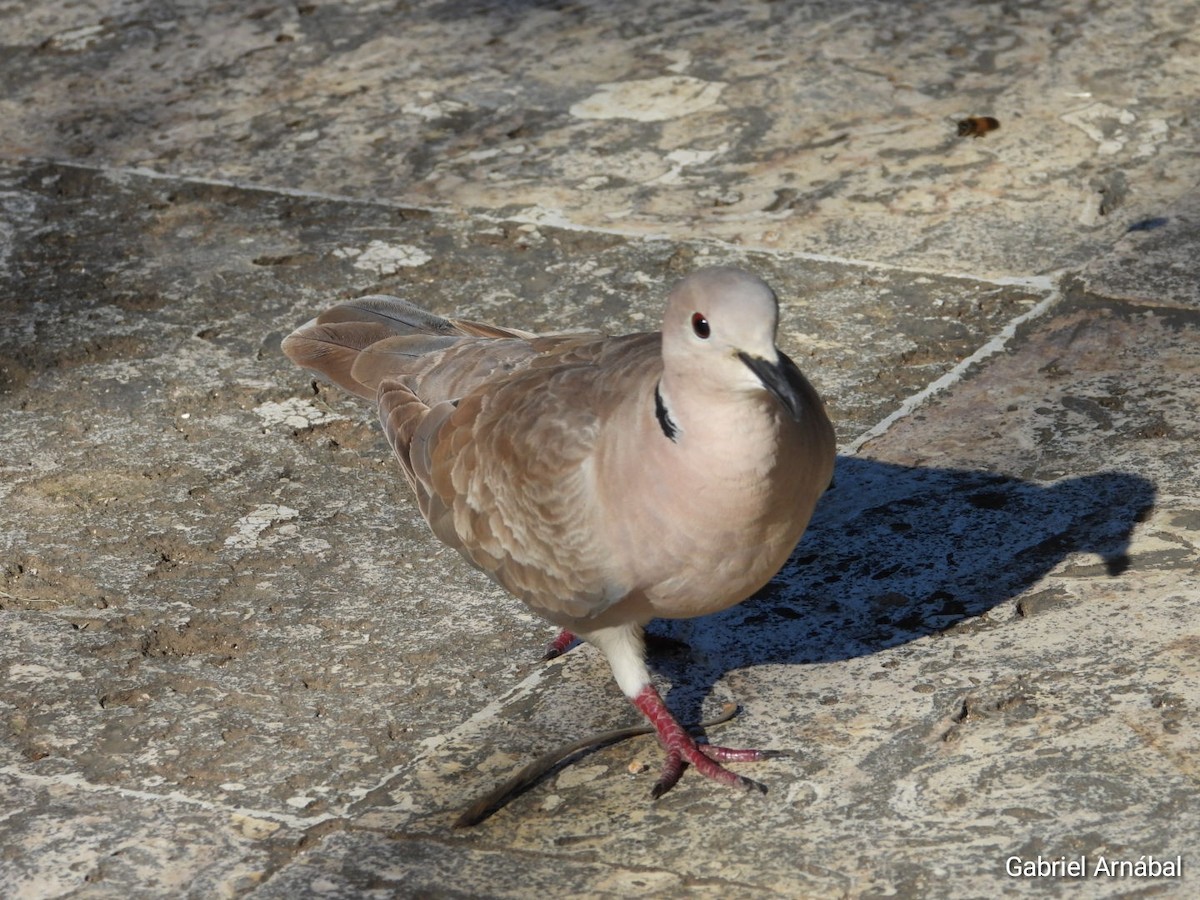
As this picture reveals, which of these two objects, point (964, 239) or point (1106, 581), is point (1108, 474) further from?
point (964, 239)

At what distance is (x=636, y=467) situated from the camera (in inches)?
117

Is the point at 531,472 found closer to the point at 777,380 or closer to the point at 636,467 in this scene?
the point at 636,467

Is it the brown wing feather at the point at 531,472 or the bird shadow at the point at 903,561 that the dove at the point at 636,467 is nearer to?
the brown wing feather at the point at 531,472

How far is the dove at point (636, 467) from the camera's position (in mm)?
2812

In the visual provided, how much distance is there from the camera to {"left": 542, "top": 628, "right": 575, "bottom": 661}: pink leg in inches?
139

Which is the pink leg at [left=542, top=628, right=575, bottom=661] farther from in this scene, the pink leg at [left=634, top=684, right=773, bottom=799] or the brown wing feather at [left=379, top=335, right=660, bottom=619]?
the pink leg at [left=634, top=684, right=773, bottom=799]

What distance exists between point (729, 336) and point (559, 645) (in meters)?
1.05

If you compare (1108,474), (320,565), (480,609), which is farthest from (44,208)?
(1108,474)

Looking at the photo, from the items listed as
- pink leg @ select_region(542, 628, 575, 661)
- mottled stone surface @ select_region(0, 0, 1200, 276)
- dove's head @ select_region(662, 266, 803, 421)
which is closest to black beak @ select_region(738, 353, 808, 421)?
dove's head @ select_region(662, 266, 803, 421)

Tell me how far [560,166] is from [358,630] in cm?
243

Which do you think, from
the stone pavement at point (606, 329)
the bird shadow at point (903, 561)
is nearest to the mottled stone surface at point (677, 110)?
the stone pavement at point (606, 329)

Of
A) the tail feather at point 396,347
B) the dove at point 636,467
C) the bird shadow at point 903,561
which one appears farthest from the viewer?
the tail feather at point 396,347

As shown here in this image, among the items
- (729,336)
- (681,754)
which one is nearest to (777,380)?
(729,336)

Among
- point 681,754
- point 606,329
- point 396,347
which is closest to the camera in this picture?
point 681,754
